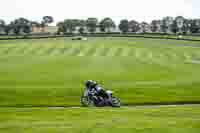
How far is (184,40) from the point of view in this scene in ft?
291

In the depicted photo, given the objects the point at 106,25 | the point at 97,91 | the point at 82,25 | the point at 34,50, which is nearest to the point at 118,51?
the point at 34,50

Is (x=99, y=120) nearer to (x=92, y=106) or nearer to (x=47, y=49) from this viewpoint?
(x=92, y=106)

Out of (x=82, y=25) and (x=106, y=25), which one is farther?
(x=106, y=25)

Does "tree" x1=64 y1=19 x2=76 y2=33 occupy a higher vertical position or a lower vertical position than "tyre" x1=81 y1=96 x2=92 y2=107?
higher

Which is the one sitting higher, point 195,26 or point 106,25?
point 106,25

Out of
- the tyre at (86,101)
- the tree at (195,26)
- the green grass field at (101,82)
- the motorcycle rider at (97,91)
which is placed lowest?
the green grass field at (101,82)

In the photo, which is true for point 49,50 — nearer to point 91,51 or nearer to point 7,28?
point 91,51

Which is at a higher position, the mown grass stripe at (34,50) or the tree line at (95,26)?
the tree line at (95,26)

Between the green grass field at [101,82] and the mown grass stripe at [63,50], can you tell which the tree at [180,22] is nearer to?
the mown grass stripe at [63,50]

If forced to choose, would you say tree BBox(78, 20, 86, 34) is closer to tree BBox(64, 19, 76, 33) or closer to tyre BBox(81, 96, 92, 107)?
tree BBox(64, 19, 76, 33)

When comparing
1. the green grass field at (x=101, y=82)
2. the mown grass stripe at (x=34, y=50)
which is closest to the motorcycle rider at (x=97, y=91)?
the green grass field at (x=101, y=82)

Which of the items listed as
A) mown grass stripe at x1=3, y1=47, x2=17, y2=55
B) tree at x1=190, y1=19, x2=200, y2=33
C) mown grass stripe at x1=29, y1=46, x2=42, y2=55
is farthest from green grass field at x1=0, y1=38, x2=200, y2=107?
tree at x1=190, y1=19, x2=200, y2=33

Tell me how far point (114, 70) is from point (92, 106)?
19.4 meters

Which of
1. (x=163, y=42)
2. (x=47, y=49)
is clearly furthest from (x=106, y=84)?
(x=163, y=42)
